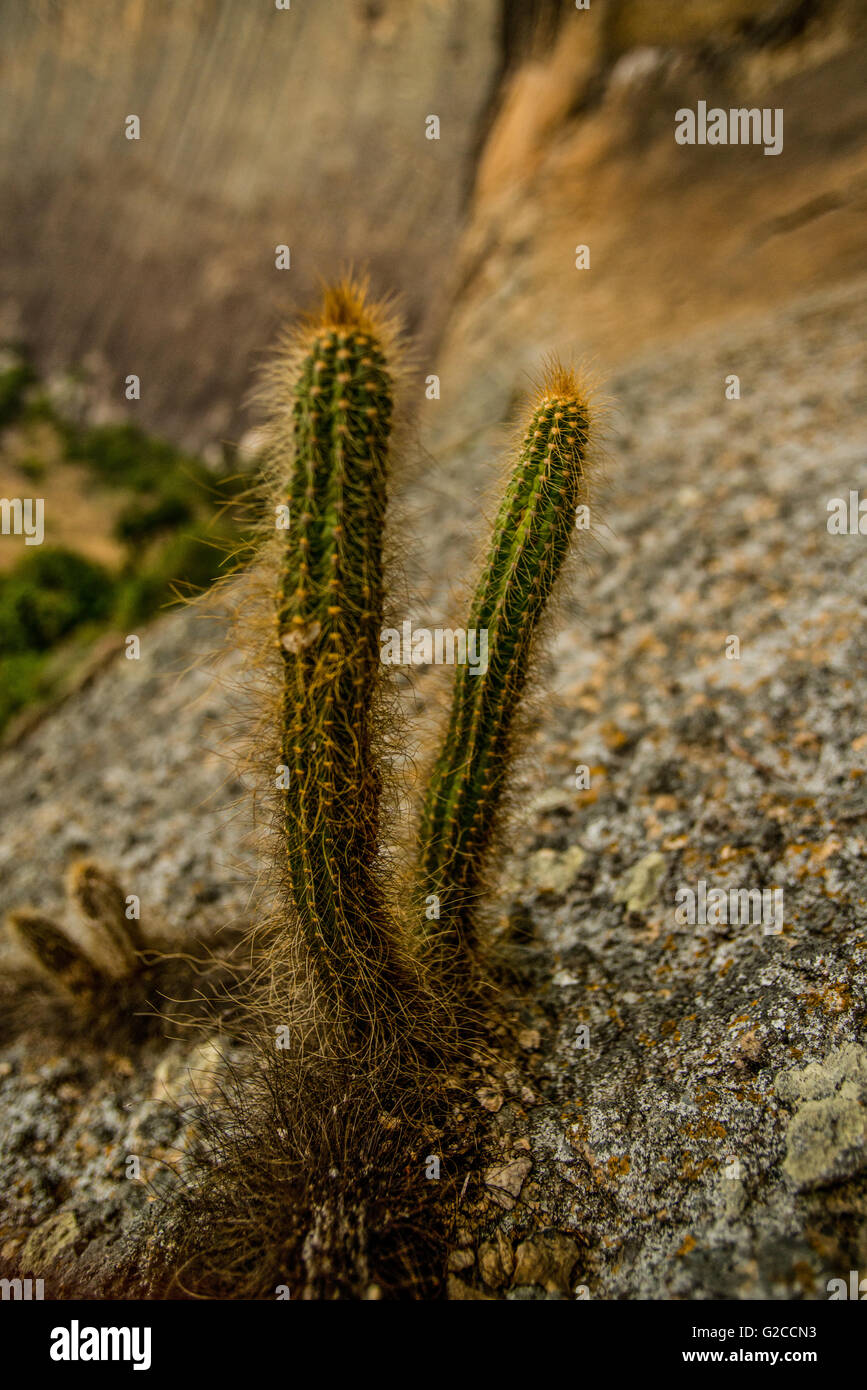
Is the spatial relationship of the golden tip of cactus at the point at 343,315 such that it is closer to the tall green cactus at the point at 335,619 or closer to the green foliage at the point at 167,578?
the tall green cactus at the point at 335,619

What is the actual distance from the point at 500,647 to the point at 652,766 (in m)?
1.90

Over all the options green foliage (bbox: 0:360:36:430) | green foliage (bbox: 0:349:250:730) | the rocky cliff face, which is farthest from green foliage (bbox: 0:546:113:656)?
green foliage (bbox: 0:360:36:430)

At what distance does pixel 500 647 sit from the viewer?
2.47 m

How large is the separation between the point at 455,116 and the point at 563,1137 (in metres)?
13.3

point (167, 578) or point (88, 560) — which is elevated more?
point (88, 560)

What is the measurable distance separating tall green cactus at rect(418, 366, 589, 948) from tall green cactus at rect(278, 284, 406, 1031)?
1.15ft

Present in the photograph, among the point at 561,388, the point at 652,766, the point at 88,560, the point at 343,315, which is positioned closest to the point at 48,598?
the point at 88,560

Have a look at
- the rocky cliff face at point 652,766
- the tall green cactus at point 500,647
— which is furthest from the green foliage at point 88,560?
the rocky cliff face at point 652,766

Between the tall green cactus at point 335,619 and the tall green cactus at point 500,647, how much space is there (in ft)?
1.15

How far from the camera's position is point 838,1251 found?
190cm

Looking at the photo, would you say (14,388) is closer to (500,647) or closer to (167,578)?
(167,578)

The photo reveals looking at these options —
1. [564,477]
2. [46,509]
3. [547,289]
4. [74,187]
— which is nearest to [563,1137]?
[564,477]

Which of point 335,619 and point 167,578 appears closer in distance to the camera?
point 335,619

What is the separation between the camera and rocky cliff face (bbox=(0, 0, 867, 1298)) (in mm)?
2244
